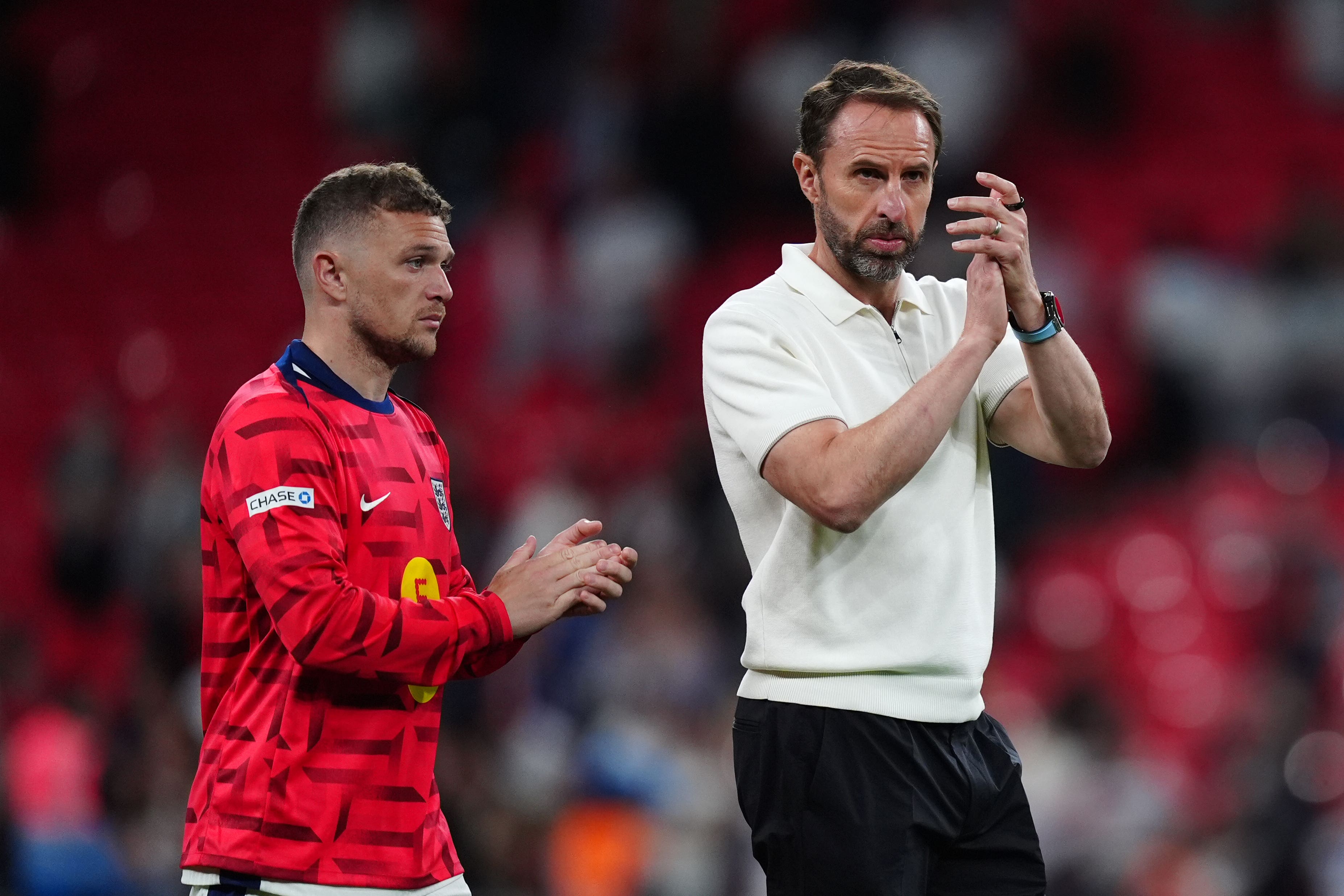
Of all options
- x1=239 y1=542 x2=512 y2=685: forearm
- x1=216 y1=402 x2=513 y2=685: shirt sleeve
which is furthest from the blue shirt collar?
x1=239 y1=542 x2=512 y2=685: forearm

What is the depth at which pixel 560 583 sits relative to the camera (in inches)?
122

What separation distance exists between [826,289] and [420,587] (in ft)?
3.18

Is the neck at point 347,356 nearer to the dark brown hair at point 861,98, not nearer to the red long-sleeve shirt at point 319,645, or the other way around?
the red long-sleeve shirt at point 319,645

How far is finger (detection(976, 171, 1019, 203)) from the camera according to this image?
304cm

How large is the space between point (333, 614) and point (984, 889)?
4.23 ft

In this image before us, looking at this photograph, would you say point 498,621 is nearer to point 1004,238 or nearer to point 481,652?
point 481,652

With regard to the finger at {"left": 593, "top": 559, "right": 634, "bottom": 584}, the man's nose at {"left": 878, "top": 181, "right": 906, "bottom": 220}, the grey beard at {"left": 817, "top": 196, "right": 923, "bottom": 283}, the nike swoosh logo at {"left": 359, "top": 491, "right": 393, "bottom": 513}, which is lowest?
the finger at {"left": 593, "top": 559, "right": 634, "bottom": 584}

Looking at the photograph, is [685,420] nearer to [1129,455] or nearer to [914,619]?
[1129,455]

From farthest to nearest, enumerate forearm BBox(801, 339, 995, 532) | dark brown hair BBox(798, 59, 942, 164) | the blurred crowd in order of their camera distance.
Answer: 1. the blurred crowd
2. dark brown hair BBox(798, 59, 942, 164)
3. forearm BBox(801, 339, 995, 532)

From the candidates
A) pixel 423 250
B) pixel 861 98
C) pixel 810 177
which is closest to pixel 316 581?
pixel 423 250

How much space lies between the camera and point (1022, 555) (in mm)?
8203

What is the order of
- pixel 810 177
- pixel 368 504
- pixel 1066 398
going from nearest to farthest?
1. pixel 368 504
2. pixel 1066 398
3. pixel 810 177

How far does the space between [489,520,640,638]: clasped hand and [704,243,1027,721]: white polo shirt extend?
0.27 m

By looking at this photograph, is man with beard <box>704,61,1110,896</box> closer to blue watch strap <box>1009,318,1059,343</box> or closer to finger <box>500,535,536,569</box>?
blue watch strap <box>1009,318,1059,343</box>
